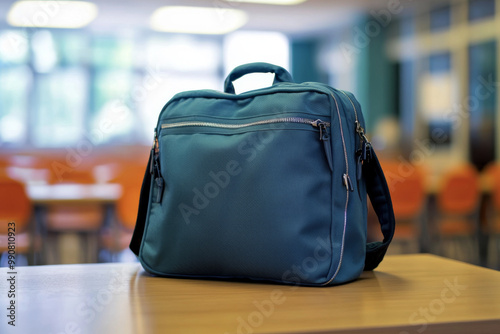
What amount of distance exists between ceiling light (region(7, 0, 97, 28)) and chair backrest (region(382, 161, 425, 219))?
4993 mm

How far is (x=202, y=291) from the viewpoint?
0.90 metres

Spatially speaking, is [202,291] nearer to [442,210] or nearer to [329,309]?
[329,309]

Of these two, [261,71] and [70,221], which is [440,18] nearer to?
[70,221]

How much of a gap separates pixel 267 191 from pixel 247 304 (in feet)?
0.70

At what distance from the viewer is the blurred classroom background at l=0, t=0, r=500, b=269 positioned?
6.48 m

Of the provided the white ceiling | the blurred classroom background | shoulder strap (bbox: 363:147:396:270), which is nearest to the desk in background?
the blurred classroom background

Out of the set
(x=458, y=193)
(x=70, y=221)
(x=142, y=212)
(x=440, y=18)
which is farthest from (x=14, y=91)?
(x=142, y=212)

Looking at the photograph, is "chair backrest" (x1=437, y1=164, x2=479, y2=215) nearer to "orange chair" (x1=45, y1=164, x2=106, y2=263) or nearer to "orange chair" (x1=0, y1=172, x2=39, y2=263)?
"orange chair" (x1=45, y1=164, x2=106, y2=263)

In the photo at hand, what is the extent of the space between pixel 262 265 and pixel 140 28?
8.26m

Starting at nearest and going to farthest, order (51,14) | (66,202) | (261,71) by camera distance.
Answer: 1. (261,71)
2. (66,202)
3. (51,14)

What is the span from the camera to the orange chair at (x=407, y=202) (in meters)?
3.78

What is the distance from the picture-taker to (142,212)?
113cm

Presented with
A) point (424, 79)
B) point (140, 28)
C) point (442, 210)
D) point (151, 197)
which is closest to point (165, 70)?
point (140, 28)

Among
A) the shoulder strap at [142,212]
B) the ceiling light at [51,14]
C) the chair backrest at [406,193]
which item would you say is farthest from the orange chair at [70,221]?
the ceiling light at [51,14]
